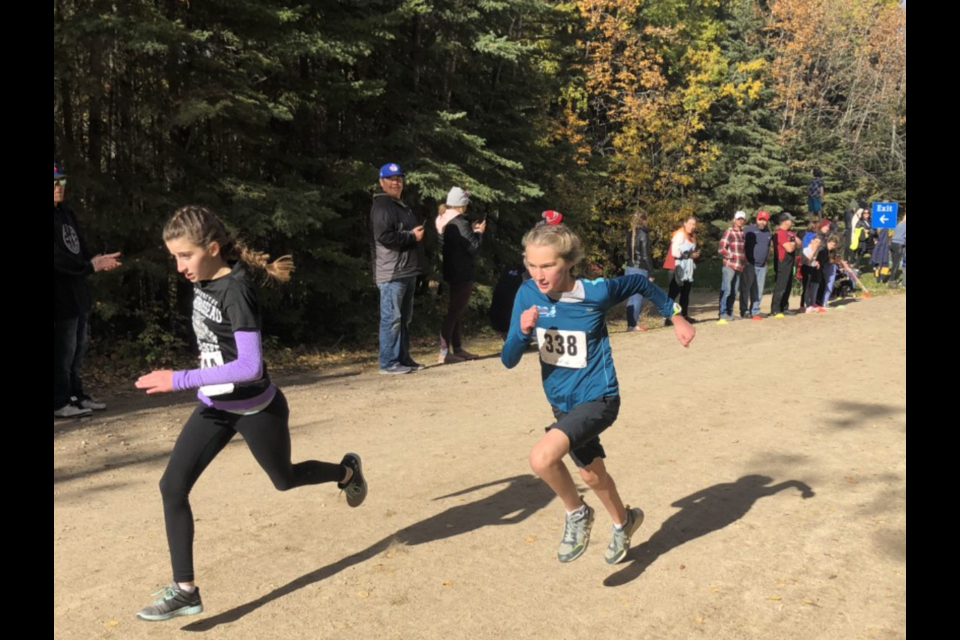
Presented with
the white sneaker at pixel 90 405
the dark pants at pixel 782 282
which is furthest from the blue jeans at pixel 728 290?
the white sneaker at pixel 90 405

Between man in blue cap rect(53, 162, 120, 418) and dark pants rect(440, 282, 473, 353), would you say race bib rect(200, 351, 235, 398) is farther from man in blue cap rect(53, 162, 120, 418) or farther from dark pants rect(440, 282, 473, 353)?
dark pants rect(440, 282, 473, 353)

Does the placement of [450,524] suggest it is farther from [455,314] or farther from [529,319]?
[455,314]

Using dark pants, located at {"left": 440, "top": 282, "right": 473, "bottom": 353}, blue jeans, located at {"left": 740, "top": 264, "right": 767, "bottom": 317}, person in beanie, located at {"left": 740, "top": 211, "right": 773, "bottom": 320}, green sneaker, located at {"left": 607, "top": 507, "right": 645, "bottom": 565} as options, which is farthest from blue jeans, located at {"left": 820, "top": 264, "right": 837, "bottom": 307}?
green sneaker, located at {"left": 607, "top": 507, "right": 645, "bottom": 565}

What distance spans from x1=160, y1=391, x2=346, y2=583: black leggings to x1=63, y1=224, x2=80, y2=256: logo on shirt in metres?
4.64

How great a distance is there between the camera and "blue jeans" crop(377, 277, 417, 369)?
10.8 meters

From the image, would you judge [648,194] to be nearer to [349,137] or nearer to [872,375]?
[349,137]

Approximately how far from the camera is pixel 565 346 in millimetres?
4938

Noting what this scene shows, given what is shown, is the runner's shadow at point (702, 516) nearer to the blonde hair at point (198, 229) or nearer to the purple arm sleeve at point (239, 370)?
the purple arm sleeve at point (239, 370)

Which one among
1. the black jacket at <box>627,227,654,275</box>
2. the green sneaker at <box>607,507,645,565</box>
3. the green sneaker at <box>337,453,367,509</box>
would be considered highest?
the black jacket at <box>627,227,654,275</box>

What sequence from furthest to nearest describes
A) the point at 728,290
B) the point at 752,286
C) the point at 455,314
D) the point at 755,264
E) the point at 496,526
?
the point at 752,286
the point at 755,264
the point at 728,290
the point at 455,314
the point at 496,526

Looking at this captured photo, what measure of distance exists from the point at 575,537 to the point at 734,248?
1295 centimetres

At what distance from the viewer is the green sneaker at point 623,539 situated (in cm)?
510

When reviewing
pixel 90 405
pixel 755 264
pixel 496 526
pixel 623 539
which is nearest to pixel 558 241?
pixel 623 539
